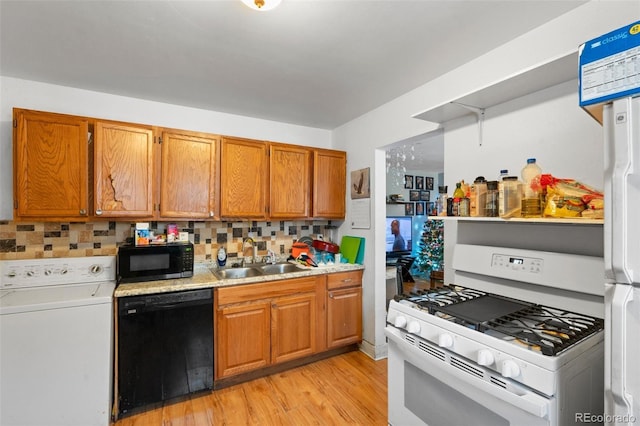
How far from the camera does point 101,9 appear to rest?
1455 mm

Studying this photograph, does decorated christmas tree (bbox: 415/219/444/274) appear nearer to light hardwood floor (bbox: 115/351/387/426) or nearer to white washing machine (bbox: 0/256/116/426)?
light hardwood floor (bbox: 115/351/387/426)

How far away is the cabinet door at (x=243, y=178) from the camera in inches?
101

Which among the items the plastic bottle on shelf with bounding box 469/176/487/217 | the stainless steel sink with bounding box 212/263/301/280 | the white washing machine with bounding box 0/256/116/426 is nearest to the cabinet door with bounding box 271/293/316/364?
the stainless steel sink with bounding box 212/263/301/280

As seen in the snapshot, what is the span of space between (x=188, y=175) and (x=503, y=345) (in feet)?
7.78

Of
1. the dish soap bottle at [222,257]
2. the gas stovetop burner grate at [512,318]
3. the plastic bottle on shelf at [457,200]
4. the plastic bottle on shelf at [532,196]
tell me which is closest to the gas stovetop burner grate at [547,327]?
the gas stovetop burner grate at [512,318]

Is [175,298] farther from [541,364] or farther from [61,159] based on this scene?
[541,364]

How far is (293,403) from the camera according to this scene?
2.15 metres

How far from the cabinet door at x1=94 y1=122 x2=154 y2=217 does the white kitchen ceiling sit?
0.40m

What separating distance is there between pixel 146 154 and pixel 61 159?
52 cm

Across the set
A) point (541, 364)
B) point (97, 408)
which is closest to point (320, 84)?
point (541, 364)

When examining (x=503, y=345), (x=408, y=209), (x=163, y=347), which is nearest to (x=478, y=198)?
(x=503, y=345)

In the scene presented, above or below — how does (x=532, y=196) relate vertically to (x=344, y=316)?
above

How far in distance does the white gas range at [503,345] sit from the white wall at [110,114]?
2251mm

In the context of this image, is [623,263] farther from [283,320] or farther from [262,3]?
[283,320]
